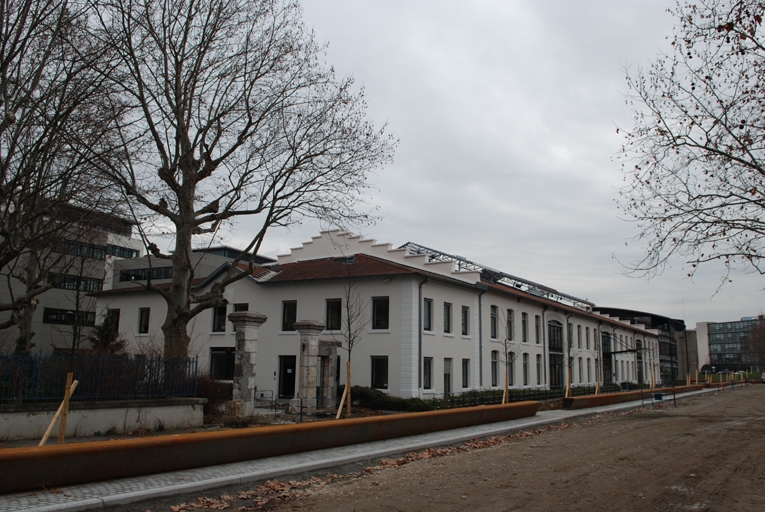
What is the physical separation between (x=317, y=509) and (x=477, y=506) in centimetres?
218

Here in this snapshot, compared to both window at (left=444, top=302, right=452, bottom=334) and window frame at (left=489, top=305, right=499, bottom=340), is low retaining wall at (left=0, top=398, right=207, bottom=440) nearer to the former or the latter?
window at (left=444, top=302, right=452, bottom=334)

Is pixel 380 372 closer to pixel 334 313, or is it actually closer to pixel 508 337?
pixel 334 313

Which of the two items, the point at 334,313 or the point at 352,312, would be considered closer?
the point at 352,312

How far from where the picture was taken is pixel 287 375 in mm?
31250

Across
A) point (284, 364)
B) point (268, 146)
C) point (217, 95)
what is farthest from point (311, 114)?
point (284, 364)

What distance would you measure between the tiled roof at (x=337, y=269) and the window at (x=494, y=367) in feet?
27.5

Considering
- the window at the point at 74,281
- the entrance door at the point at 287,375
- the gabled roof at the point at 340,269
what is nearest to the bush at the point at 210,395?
the window at the point at 74,281

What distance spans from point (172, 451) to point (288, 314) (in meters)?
22.2

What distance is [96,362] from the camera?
14781mm

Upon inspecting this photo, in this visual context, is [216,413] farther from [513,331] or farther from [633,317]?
[633,317]

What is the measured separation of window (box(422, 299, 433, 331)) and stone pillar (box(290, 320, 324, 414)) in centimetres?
827

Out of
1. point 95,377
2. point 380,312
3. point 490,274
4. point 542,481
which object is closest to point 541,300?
point 490,274

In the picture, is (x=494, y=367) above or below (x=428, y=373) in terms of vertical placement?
above

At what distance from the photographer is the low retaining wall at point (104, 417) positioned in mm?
12828
